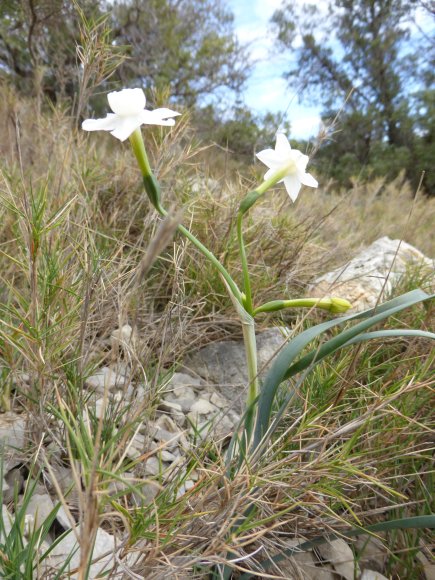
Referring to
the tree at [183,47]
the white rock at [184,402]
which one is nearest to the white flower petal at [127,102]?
the white rock at [184,402]

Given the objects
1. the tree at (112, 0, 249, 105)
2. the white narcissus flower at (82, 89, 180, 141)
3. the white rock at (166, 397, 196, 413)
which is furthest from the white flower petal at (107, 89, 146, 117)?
the tree at (112, 0, 249, 105)

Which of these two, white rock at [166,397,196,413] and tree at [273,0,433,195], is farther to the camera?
tree at [273,0,433,195]

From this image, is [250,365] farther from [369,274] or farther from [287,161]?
[369,274]

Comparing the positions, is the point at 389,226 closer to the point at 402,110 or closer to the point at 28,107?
the point at 28,107

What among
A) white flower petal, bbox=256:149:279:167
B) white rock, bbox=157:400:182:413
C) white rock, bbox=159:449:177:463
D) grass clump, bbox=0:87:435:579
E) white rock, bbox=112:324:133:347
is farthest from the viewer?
white rock, bbox=157:400:182:413

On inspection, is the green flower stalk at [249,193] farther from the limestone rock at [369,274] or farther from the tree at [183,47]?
the tree at [183,47]

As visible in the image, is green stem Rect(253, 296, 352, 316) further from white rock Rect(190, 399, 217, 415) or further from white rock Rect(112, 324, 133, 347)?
white rock Rect(190, 399, 217, 415)

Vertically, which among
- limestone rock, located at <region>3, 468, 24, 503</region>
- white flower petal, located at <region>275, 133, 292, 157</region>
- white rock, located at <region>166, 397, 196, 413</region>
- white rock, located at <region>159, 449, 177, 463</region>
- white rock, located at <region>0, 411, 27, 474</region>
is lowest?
white rock, located at <region>159, 449, 177, 463</region>

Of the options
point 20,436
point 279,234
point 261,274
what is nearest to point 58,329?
point 20,436

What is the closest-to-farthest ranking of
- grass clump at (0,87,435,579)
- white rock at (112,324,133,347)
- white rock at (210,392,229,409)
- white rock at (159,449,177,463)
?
white rock at (112,324,133,347) < grass clump at (0,87,435,579) < white rock at (159,449,177,463) < white rock at (210,392,229,409)
